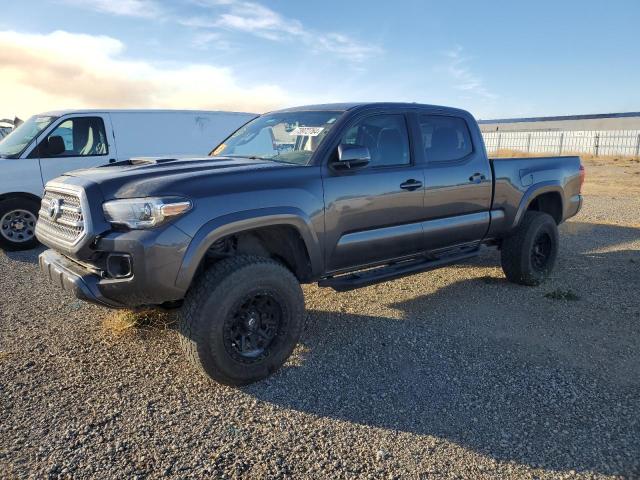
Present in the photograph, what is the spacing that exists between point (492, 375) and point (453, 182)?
1.93 m

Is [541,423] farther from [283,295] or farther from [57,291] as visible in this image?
[57,291]

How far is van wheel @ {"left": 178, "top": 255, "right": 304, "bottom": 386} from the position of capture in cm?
318

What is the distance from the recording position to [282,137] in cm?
437

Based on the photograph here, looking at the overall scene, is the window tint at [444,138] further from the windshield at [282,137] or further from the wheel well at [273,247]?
the wheel well at [273,247]

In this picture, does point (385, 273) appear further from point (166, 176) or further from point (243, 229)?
point (166, 176)

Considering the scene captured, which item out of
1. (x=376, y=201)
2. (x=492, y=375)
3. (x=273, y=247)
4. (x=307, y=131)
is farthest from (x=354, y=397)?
(x=307, y=131)

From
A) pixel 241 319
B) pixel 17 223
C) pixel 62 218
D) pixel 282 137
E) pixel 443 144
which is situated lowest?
pixel 241 319

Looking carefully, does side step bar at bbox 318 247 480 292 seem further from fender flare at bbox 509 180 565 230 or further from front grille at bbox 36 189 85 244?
front grille at bbox 36 189 85 244

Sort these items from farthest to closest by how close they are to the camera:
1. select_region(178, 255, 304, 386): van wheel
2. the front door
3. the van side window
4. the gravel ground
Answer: the van side window → the front door → select_region(178, 255, 304, 386): van wheel → the gravel ground

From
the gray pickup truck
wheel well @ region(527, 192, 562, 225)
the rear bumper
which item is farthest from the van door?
wheel well @ region(527, 192, 562, 225)

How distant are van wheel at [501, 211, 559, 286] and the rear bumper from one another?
421 centimetres

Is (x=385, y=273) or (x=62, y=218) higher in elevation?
(x=62, y=218)

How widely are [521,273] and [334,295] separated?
2129mm

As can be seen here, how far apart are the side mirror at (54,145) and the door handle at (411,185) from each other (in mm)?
5772
